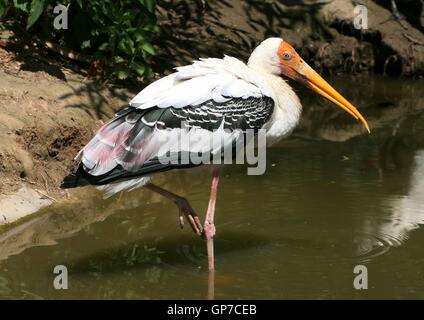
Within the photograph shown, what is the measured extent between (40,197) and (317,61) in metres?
5.52

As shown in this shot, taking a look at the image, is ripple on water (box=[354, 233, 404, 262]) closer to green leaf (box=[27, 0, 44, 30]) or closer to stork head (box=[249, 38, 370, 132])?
stork head (box=[249, 38, 370, 132])

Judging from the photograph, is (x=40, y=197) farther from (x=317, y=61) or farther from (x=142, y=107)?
(x=317, y=61)

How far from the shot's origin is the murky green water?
19.2 ft

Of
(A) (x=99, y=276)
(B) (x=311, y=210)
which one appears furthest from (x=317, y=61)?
(A) (x=99, y=276)

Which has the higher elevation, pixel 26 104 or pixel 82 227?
pixel 26 104

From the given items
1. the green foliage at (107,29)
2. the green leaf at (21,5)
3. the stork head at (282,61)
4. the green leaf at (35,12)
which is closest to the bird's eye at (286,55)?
the stork head at (282,61)

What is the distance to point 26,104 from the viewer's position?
7664mm

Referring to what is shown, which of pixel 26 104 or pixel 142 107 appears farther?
pixel 26 104

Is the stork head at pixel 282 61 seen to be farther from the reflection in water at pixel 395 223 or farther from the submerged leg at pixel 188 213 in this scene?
the submerged leg at pixel 188 213

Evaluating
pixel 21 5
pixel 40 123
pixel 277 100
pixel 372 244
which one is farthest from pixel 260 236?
pixel 21 5

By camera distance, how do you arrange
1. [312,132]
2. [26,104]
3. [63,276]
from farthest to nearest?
[312,132], [26,104], [63,276]

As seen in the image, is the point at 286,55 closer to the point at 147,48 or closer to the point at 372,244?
the point at 372,244

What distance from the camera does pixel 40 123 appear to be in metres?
7.54

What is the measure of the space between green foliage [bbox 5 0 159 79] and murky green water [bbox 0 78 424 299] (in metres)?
1.22
